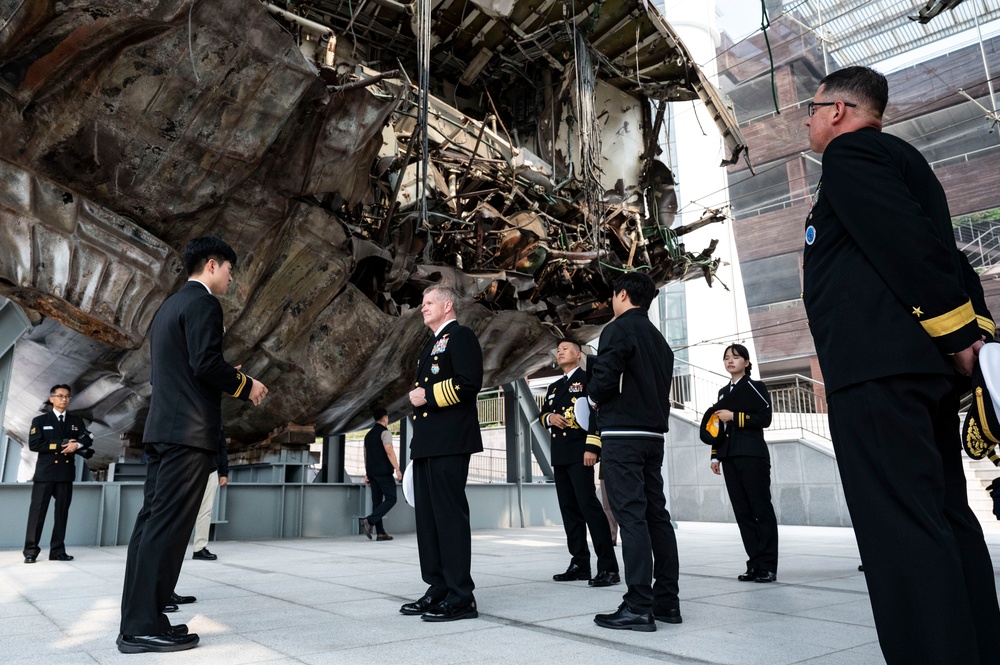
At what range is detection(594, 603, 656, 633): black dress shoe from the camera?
331 cm

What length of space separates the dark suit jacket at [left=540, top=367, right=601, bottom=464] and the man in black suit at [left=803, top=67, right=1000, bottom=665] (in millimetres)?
3002

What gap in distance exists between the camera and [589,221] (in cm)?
979

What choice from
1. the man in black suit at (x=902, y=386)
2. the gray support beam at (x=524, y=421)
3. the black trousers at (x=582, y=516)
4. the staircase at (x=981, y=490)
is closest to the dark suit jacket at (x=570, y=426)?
the black trousers at (x=582, y=516)

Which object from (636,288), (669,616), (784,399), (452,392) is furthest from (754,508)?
(784,399)

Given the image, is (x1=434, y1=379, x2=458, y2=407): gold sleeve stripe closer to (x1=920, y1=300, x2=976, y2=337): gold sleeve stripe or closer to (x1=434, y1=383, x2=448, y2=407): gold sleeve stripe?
(x1=434, y1=383, x2=448, y2=407): gold sleeve stripe

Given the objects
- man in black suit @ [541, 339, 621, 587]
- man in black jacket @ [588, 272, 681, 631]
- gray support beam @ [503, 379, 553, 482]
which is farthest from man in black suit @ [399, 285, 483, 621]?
gray support beam @ [503, 379, 553, 482]

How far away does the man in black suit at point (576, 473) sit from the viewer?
504 centimetres

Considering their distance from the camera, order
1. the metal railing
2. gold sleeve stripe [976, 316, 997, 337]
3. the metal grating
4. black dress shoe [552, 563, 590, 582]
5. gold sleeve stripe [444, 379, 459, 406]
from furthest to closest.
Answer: the metal grating → the metal railing → black dress shoe [552, 563, 590, 582] → gold sleeve stripe [444, 379, 459, 406] → gold sleeve stripe [976, 316, 997, 337]

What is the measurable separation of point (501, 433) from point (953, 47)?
1760 cm

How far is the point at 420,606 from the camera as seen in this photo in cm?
375

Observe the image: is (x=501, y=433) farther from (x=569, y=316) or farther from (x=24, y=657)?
(x=24, y=657)

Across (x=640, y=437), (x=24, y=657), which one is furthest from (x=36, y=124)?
(x=640, y=437)

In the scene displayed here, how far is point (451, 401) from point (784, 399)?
57.4 feet

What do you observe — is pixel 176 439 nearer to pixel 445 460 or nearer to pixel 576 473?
pixel 445 460
